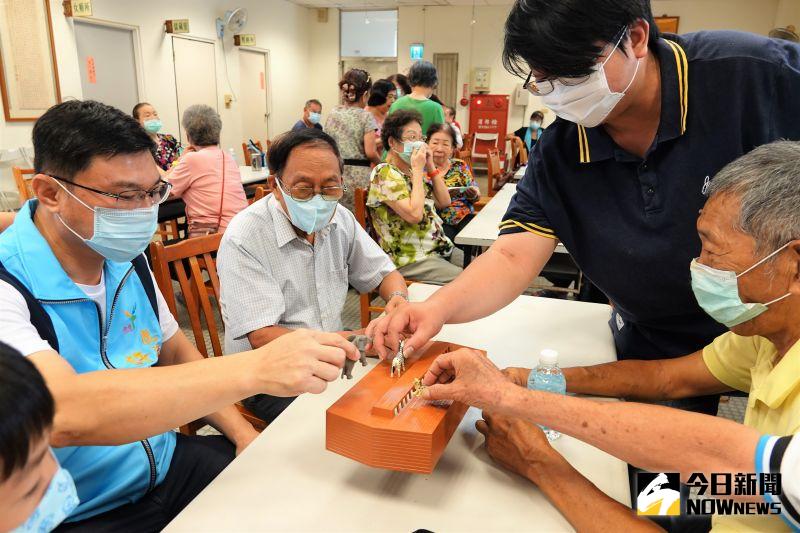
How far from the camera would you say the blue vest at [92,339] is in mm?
1128

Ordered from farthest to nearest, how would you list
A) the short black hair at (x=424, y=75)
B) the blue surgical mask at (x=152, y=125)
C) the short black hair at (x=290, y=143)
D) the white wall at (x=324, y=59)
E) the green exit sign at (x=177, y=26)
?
the white wall at (x=324, y=59) → the green exit sign at (x=177, y=26) → the blue surgical mask at (x=152, y=125) → the short black hair at (x=424, y=75) → the short black hair at (x=290, y=143)

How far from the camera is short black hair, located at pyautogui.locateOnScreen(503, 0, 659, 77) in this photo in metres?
1.11

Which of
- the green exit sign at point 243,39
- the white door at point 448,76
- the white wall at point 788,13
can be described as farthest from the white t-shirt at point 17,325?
the white wall at point 788,13

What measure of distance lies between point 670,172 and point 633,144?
12cm

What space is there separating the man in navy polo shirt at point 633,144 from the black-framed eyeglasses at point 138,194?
66 cm

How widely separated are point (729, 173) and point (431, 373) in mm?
699

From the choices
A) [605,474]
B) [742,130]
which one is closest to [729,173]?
[742,130]

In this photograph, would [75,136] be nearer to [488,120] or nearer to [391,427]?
[391,427]

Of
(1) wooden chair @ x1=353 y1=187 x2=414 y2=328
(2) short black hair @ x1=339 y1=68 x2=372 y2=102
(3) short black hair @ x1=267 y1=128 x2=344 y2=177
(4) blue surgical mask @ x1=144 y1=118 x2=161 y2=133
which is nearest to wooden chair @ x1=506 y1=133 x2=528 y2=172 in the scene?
(2) short black hair @ x1=339 y1=68 x2=372 y2=102

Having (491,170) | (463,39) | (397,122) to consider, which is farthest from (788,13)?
(397,122)

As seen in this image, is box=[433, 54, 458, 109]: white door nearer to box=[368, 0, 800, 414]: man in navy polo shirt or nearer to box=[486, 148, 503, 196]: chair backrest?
box=[486, 148, 503, 196]: chair backrest

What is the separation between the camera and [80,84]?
607 cm

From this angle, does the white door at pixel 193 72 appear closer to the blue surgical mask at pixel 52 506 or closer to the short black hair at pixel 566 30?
the short black hair at pixel 566 30

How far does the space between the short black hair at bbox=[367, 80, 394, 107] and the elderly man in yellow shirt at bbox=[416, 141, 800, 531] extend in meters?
4.04
